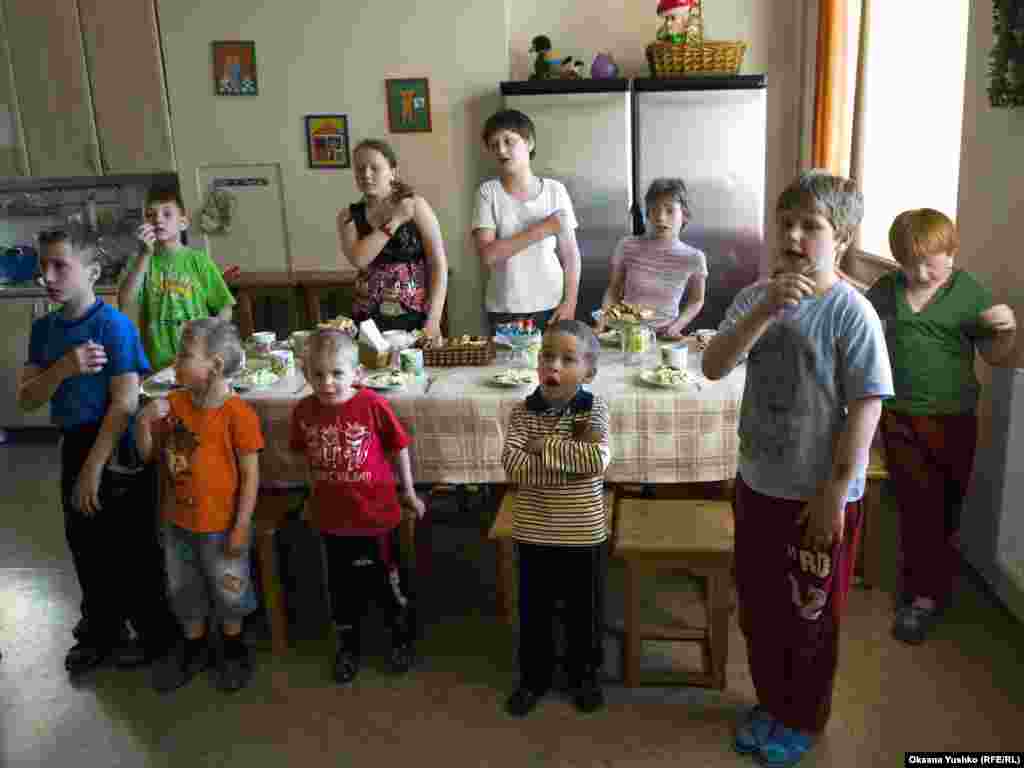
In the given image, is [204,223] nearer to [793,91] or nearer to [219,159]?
[219,159]

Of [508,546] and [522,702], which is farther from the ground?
[508,546]

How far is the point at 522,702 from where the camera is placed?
2293 millimetres

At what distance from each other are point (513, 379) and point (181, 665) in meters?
1.27

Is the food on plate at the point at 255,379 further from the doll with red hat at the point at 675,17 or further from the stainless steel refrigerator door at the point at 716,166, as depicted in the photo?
the doll with red hat at the point at 675,17

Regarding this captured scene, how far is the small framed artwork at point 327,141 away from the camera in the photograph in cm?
476

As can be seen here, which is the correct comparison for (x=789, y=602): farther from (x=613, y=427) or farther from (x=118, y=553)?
(x=118, y=553)

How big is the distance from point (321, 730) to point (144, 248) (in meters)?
1.64

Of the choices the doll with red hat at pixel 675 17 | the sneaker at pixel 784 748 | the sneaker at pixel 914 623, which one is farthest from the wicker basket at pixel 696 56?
the sneaker at pixel 784 748

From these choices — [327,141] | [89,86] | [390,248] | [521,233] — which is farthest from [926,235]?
[89,86]

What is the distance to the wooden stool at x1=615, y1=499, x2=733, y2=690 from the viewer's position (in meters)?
2.27

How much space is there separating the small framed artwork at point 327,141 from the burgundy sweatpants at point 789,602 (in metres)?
3.45

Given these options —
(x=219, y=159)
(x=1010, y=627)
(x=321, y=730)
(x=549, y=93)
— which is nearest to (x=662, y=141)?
(x=549, y=93)

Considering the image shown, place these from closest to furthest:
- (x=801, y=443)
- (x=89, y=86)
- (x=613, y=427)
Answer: (x=801, y=443)
(x=613, y=427)
(x=89, y=86)

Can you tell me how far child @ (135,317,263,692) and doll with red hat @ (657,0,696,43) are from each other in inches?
115
